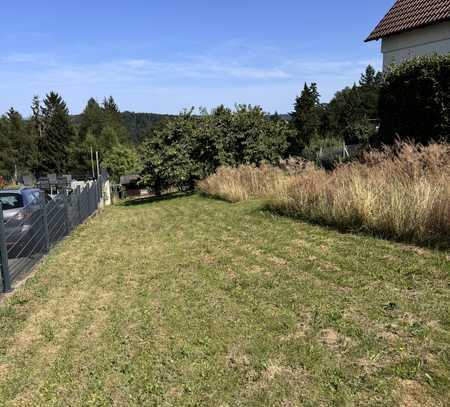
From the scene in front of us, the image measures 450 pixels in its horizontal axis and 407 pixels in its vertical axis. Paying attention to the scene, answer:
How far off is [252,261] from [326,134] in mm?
64626

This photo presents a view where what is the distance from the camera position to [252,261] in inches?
225

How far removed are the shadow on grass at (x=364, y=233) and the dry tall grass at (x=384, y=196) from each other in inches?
0.7

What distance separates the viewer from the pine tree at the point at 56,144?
74500 mm

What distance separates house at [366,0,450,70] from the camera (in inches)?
617

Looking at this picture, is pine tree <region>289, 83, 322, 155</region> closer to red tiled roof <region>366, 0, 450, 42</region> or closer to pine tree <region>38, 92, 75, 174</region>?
pine tree <region>38, 92, 75, 174</region>

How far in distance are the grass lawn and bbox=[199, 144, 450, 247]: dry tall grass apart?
410mm

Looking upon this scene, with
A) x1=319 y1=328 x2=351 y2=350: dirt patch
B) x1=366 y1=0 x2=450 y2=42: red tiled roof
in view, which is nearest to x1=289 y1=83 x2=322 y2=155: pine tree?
x1=366 y1=0 x2=450 y2=42: red tiled roof

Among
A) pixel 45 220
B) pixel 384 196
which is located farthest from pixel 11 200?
pixel 384 196

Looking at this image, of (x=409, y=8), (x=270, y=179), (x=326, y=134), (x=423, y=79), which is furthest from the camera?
(x=326, y=134)

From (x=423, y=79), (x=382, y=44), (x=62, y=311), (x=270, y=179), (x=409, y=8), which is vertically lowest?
(x=62, y=311)

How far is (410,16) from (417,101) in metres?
8.19

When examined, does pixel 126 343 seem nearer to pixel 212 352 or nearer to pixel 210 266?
pixel 212 352

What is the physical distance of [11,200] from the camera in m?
9.34

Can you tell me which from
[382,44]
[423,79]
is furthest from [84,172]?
[423,79]
